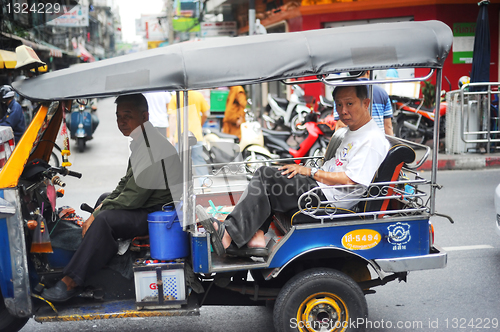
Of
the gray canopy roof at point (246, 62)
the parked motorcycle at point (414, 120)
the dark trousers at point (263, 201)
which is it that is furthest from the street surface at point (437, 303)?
the parked motorcycle at point (414, 120)

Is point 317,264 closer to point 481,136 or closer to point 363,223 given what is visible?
point 363,223

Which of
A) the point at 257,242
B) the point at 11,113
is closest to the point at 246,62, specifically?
the point at 257,242

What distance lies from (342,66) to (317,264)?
1307 millimetres

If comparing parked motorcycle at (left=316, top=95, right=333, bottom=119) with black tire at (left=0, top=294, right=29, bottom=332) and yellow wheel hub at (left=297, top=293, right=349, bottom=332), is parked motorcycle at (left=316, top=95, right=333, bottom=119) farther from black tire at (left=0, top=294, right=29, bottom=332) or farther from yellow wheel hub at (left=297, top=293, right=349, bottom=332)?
black tire at (left=0, top=294, right=29, bottom=332)

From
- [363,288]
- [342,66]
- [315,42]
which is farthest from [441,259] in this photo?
[315,42]

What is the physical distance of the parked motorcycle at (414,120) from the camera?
10.9 m

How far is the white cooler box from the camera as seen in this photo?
9.62 feet

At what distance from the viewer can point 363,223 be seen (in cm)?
296

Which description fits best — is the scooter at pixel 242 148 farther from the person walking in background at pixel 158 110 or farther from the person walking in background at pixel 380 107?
the person walking in background at pixel 380 107

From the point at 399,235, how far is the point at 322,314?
2.33ft

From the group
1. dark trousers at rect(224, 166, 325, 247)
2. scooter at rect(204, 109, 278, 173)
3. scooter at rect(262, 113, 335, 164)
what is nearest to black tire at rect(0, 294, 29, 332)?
dark trousers at rect(224, 166, 325, 247)

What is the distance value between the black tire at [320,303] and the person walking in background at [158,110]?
4.96 meters

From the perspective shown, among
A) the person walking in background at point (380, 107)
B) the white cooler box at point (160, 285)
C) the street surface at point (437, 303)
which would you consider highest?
the person walking in background at point (380, 107)

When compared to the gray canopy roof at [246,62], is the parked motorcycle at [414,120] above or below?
below
